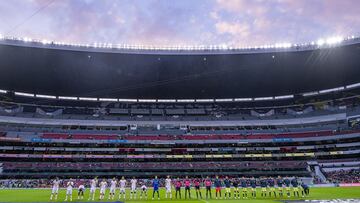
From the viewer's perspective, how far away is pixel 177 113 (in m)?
77.7

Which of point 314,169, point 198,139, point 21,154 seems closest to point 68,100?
point 21,154

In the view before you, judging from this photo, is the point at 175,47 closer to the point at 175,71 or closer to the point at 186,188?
the point at 175,71

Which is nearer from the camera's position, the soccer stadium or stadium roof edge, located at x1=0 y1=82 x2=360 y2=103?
the soccer stadium

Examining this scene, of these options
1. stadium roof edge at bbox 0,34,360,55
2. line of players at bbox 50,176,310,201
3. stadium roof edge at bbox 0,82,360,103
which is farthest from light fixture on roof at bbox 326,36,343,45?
line of players at bbox 50,176,310,201

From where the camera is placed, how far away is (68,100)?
73812 millimetres

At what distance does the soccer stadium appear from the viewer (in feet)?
183

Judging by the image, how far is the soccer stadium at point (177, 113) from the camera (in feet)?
183

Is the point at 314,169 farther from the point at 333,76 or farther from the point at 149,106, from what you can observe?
the point at 149,106

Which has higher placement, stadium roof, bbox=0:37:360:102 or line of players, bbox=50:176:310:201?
stadium roof, bbox=0:37:360:102

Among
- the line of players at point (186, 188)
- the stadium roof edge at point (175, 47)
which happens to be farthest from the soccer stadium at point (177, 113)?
the line of players at point (186, 188)

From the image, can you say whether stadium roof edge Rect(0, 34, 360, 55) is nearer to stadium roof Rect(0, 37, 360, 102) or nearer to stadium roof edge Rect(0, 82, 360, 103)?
stadium roof Rect(0, 37, 360, 102)

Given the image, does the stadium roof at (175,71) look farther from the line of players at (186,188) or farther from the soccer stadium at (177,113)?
the line of players at (186,188)

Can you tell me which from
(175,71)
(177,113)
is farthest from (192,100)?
(175,71)

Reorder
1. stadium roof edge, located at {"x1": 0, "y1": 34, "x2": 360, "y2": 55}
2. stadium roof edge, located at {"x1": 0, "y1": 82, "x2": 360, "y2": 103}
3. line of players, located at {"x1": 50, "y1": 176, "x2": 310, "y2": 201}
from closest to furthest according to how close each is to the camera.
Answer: line of players, located at {"x1": 50, "y1": 176, "x2": 310, "y2": 201}, stadium roof edge, located at {"x1": 0, "y1": 34, "x2": 360, "y2": 55}, stadium roof edge, located at {"x1": 0, "y1": 82, "x2": 360, "y2": 103}
